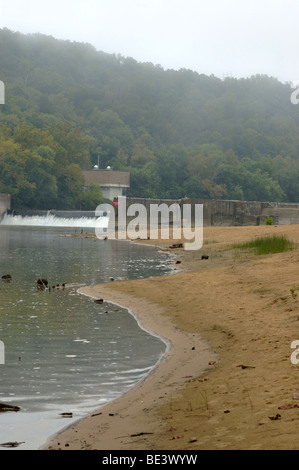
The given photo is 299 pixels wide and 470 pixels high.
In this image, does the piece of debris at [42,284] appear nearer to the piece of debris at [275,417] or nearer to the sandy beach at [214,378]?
the sandy beach at [214,378]

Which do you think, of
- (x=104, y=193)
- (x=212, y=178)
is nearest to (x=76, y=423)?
(x=104, y=193)

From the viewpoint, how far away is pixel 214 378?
12992mm

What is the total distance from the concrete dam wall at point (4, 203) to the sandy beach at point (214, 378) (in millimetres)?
109140

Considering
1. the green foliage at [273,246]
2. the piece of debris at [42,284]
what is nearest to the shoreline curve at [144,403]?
the piece of debris at [42,284]

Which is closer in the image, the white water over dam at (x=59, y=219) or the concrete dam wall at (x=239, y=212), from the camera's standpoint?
the concrete dam wall at (x=239, y=212)

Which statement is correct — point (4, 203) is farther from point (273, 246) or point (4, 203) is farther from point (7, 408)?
point (7, 408)

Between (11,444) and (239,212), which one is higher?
(239,212)

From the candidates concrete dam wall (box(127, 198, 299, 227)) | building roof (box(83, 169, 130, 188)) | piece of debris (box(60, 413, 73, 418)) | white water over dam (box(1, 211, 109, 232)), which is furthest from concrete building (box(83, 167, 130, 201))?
piece of debris (box(60, 413, 73, 418))

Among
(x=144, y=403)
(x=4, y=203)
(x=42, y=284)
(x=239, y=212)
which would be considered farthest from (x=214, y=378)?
(x=4, y=203)

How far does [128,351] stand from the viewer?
16609 mm

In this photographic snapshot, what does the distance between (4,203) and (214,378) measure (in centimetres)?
12411

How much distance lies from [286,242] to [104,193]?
5264 inches

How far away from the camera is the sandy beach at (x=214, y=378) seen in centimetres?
946
